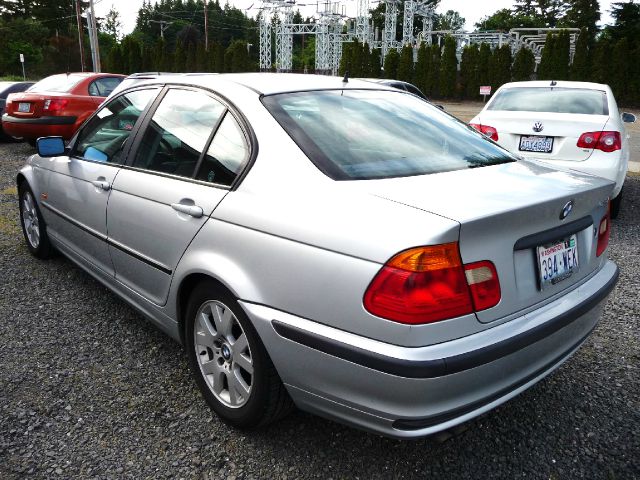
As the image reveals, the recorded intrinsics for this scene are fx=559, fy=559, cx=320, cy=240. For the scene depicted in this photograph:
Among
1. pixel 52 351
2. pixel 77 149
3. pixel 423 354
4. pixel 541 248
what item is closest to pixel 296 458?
pixel 423 354

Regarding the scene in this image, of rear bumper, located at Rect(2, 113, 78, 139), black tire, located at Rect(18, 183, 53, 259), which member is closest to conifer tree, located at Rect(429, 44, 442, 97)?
rear bumper, located at Rect(2, 113, 78, 139)

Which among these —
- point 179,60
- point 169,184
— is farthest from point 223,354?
point 179,60

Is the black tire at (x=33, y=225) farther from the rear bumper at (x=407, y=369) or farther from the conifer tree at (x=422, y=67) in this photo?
the conifer tree at (x=422, y=67)

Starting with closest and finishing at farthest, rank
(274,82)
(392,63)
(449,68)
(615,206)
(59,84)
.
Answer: (274,82), (615,206), (59,84), (449,68), (392,63)

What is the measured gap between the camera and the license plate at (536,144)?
605cm

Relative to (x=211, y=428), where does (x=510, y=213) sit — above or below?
above

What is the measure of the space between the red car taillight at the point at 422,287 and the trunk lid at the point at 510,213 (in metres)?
0.07

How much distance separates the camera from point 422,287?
1756 millimetres

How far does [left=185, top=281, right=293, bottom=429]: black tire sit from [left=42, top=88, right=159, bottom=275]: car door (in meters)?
0.97

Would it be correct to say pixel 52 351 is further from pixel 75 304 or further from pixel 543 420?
pixel 543 420

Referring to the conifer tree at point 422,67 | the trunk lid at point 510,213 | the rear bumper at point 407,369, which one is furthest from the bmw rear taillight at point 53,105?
the conifer tree at point 422,67

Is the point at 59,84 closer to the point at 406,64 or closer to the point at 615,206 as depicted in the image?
the point at 615,206

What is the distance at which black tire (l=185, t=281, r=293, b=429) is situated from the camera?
218 cm

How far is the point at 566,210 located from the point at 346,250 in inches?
35.9
